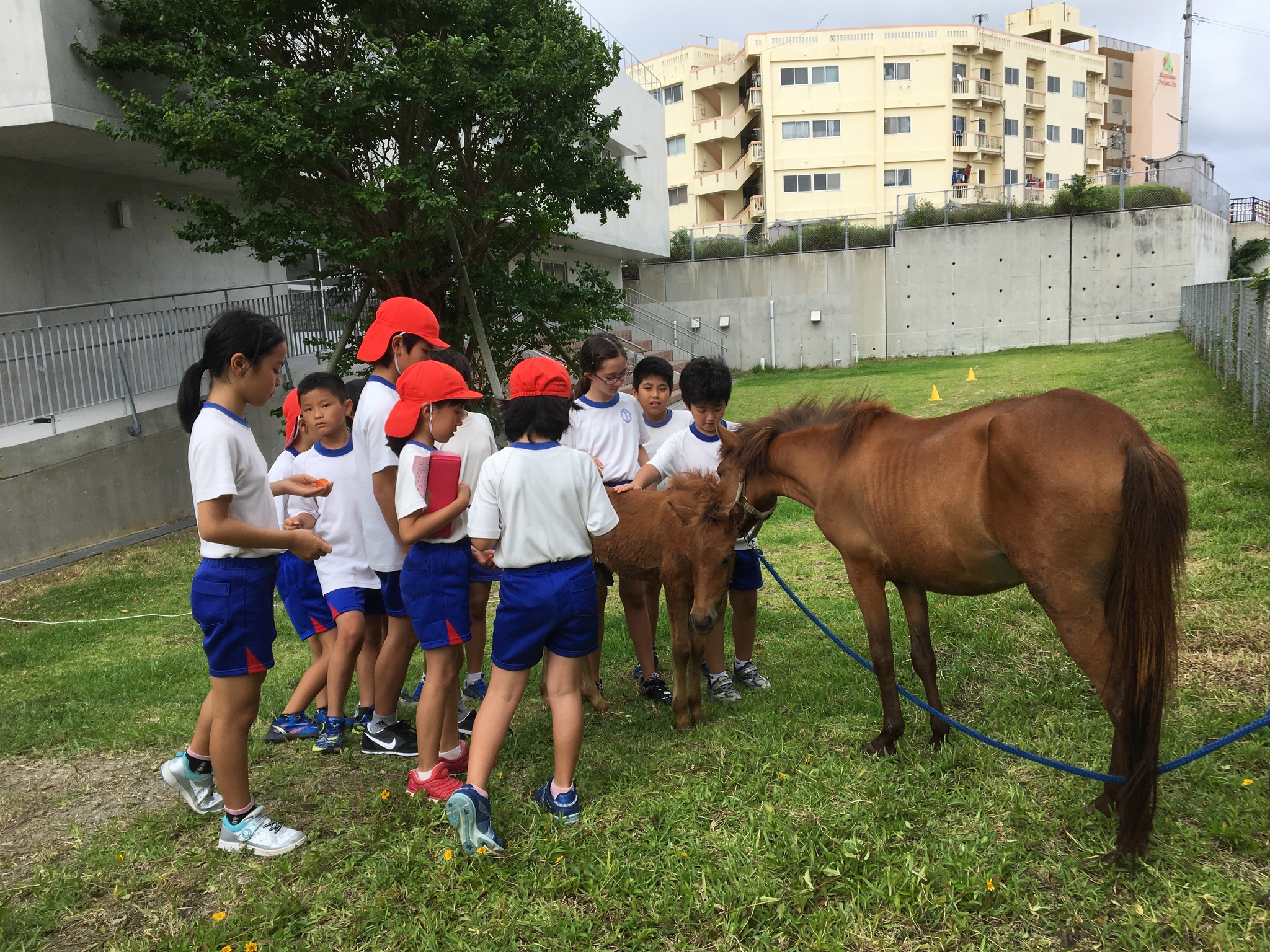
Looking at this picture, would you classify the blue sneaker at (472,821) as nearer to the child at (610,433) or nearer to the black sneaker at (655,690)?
the child at (610,433)

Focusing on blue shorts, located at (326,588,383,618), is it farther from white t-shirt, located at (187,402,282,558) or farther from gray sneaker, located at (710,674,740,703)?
gray sneaker, located at (710,674,740,703)

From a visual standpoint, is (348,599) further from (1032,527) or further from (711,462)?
(1032,527)

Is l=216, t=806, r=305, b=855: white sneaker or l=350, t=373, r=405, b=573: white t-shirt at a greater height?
l=350, t=373, r=405, b=573: white t-shirt

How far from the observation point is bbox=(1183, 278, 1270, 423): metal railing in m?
8.98

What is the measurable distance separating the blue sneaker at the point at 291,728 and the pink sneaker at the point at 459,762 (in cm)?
106

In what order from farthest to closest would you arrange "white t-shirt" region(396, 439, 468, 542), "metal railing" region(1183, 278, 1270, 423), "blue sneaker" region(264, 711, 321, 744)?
"metal railing" region(1183, 278, 1270, 423)
"blue sneaker" region(264, 711, 321, 744)
"white t-shirt" region(396, 439, 468, 542)

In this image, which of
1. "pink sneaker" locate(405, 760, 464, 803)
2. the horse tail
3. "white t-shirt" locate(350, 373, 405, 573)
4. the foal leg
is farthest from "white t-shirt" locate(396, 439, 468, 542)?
the horse tail

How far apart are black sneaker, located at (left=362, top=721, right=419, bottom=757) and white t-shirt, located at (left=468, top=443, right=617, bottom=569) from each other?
139 centimetres

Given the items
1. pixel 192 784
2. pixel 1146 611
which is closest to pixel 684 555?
pixel 1146 611

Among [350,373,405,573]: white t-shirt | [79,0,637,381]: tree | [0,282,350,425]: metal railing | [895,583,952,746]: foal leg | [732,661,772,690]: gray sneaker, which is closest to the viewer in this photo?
[350,373,405,573]: white t-shirt

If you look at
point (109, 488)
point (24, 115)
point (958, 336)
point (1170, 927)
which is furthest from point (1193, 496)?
point (958, 336)

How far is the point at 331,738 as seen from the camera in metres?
4.25

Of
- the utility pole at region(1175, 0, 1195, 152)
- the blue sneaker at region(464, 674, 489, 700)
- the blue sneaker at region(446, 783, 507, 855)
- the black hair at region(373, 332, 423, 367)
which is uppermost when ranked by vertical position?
the utility pole at region(1175, 0, 1195, 152)

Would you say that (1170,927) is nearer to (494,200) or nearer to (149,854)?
(149,854)
